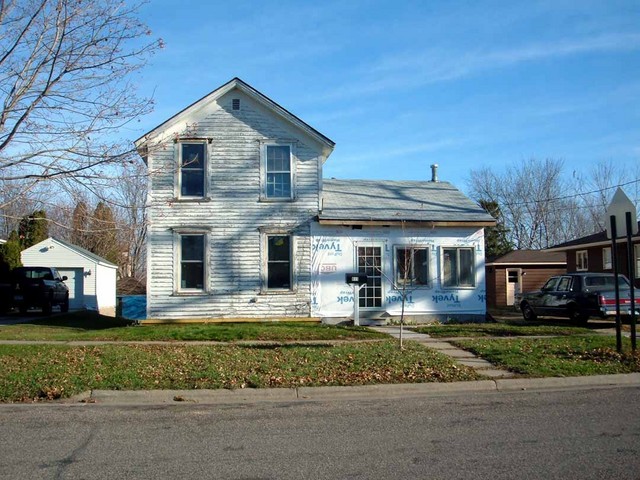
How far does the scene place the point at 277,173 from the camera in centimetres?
1978

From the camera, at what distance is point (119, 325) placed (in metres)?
20.4

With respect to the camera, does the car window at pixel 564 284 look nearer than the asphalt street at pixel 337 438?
No

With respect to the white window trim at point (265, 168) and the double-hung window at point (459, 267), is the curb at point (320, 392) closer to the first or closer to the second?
the double-hung window at point (459, 267)

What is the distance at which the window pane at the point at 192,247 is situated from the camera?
19422mm

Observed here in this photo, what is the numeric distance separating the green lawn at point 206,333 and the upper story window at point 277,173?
13.2 feet

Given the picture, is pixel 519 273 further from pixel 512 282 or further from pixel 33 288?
pixel 33 288

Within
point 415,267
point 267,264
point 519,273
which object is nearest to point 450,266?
point 415,267

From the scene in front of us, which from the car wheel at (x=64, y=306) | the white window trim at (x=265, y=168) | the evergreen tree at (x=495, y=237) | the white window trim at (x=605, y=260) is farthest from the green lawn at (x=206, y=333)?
the evergreen tree at (x=495, y=237)

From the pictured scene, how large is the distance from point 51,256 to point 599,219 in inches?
1388

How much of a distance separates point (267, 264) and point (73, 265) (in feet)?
59.1

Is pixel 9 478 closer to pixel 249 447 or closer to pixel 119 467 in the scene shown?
pixel 119 467

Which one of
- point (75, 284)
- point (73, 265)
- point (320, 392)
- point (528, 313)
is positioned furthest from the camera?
point (75, 284)

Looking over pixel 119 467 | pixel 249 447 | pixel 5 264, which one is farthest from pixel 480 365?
pixel 5 264

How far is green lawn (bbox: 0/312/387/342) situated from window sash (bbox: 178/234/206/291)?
1302 millimetres
